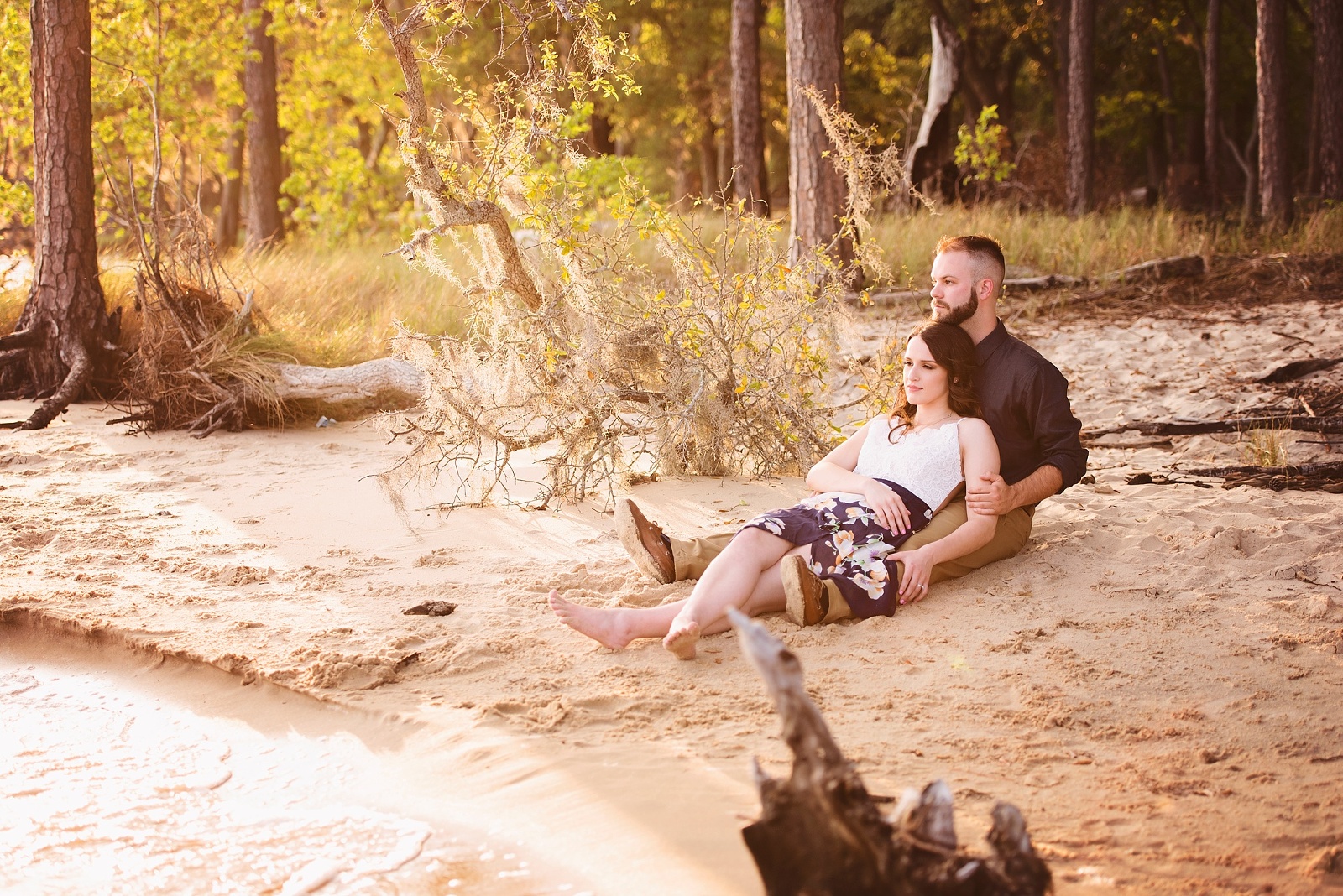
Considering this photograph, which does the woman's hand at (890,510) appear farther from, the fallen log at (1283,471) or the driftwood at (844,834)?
the fallen log at (1283,471)

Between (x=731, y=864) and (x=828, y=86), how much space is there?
8.62m

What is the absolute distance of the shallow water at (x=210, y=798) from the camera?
100 inches

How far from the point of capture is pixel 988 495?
393 cm

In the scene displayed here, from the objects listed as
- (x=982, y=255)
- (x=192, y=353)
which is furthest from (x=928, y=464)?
(x=192, y=353)

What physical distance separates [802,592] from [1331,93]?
12.9 m

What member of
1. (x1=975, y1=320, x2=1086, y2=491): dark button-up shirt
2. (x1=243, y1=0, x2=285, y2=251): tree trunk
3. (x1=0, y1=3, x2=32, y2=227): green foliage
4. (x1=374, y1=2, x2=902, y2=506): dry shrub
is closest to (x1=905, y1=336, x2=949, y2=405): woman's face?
(x1=975, y1=320, x2=1086, y2=491): dark button-up shirt

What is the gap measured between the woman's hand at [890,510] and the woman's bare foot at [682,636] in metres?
0.81

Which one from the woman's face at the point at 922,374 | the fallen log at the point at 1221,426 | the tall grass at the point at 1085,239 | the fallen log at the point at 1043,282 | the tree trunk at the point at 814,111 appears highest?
the tree trunk at the point at 814,111

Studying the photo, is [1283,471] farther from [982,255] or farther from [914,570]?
[914,570]

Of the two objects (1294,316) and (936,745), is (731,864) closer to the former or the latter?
(936,745)

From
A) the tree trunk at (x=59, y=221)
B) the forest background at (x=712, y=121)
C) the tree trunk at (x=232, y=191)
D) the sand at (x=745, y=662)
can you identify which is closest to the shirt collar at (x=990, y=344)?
the sand at (x=745, y=662)

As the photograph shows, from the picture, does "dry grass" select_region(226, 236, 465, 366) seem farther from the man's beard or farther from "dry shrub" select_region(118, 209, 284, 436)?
the man's beard

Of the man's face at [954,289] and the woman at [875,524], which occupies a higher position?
the man's face at [954,289]

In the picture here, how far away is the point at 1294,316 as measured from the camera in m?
8.55
